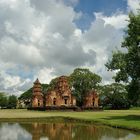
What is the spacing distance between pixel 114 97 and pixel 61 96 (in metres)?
22.5

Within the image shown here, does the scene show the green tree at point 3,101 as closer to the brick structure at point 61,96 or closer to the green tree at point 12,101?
the green tree at point 12,101

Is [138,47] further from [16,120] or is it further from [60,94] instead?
[60,94]

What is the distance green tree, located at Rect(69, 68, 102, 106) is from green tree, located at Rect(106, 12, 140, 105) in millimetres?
77921

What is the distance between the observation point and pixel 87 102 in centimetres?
12362

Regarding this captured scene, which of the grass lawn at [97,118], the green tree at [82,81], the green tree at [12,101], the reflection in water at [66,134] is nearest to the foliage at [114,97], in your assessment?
the green tree at [82,81]

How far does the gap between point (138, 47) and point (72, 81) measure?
83.2 m

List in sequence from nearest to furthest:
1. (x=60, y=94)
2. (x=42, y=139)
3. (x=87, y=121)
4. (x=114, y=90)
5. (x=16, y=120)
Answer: (x=42, y=139) < (x=87, y=121) < (x=16, y=120) < (x=60, y=94) < (x=114, y=90)

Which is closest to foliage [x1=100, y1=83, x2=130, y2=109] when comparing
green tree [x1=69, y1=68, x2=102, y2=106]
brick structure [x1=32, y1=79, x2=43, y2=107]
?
green tree [x1=69, y1=68, x2=102, y2=106]

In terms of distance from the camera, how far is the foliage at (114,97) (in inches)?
5212

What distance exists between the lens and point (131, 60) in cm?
5741

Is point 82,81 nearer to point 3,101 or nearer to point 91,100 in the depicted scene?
point 91,100

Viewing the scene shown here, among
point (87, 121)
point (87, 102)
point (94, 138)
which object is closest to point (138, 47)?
point (87, 121)

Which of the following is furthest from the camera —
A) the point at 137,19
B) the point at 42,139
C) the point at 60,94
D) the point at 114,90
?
the point at 114,90

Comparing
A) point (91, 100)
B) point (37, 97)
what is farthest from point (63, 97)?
point (37, 97)
